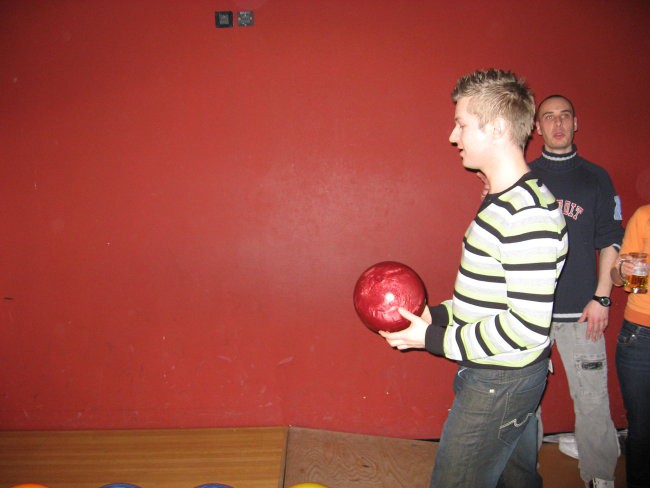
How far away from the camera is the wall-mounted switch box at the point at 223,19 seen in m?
2.32

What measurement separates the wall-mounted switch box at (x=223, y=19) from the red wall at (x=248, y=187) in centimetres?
5

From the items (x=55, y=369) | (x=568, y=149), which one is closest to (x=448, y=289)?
(x=568, y=149)

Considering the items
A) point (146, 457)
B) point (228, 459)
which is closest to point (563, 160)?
point (228, 459)

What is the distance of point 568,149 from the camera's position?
2129mm

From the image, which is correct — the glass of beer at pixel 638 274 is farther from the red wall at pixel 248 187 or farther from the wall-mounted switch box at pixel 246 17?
the wall-mounted switch box at pixel 246 17

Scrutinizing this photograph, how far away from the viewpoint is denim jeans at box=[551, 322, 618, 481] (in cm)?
209

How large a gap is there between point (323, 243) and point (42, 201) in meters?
1.52

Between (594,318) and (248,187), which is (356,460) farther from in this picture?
(248,187)

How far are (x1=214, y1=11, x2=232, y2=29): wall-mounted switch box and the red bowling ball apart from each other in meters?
1.55

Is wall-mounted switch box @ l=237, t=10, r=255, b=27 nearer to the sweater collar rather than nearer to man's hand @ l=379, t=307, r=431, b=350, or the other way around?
the sweater collar

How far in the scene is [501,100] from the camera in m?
1.29

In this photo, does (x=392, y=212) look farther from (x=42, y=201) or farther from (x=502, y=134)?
(x=42, y=201)

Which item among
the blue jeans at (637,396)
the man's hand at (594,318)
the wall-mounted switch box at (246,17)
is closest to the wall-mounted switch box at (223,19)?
the wall-mounted switch box at (246,17)

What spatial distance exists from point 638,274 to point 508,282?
1.05m
